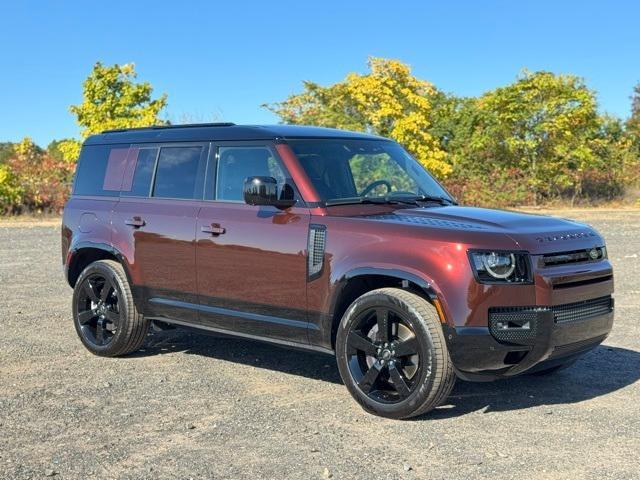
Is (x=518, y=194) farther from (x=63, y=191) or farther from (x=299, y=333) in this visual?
(x=299, y=333)

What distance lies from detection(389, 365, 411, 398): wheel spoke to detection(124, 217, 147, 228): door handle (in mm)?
2752

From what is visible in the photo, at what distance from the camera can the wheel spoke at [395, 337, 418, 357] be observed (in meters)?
5.21

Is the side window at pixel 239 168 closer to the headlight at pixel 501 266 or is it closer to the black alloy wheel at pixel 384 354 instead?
the black alloy wheel at pixel 384 354

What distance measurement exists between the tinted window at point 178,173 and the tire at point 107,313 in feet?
2.94

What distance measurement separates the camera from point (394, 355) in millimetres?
5312

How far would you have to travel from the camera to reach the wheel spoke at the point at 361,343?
212 inches

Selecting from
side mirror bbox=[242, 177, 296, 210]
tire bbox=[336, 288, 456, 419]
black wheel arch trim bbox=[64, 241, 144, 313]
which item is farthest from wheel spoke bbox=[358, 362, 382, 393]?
black wheel arch trim bbox=[64, 241, 144, 313]

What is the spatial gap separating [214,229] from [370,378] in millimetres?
1790

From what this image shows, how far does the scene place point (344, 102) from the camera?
3653cm

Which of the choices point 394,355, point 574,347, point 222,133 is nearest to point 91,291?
point 222,133

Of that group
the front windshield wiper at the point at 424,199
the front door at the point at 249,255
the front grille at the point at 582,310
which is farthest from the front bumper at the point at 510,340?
the front windshield wiper at the point at 424,199

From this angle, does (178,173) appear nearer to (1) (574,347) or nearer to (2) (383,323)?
(2) (383,323)

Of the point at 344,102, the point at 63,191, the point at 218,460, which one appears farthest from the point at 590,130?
the point at 218,460

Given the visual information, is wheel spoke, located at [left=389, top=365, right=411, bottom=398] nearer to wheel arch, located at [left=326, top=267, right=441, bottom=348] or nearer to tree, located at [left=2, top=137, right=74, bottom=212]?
wheel arch, located at [left=326, top=267, right=441, bottom=348]
